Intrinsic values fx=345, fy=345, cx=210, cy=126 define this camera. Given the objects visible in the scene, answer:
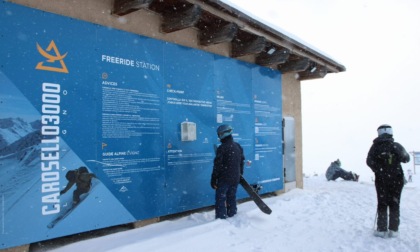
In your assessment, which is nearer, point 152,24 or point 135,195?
point 135,195

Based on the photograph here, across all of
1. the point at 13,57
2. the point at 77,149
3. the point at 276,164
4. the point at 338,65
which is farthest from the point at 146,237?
the point at 338,65

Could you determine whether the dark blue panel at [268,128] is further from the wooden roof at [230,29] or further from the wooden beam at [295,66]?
the wooden roof at [230,29]

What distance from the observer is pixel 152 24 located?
598cm

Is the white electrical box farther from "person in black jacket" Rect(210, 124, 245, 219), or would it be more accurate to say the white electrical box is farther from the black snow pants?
the black snow pants

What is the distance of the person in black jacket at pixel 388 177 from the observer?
5312 mm

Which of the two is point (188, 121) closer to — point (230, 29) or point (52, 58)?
point (230, 29)

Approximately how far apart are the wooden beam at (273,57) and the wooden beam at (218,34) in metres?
1.90

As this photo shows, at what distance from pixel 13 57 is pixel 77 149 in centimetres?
139

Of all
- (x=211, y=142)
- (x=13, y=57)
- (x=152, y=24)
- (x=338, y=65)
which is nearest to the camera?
(x=13, y=57)

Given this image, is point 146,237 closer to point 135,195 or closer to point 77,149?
point 135,195

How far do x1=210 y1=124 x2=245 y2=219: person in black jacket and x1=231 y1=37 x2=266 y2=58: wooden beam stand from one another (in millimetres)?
2265

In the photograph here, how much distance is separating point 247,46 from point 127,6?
3082 mm

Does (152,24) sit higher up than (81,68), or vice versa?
(152,24)

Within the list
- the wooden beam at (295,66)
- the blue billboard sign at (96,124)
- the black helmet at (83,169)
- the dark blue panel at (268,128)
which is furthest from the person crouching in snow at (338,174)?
the black helmet at (83,169)
